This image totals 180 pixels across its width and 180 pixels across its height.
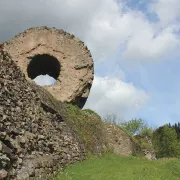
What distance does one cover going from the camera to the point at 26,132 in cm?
943

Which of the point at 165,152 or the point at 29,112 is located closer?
the point at 29,112

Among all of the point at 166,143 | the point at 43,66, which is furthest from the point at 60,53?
the point at 166,143

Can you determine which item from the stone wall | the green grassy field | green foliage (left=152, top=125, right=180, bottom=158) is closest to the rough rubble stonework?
the stone wall

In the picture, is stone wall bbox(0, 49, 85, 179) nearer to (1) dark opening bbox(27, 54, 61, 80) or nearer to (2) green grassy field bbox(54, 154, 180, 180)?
(2) green grassy field bbox(54, 154, 180, 180)

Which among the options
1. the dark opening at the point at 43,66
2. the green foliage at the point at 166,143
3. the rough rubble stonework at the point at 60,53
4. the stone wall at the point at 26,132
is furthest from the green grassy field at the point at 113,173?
the green foliage at the point at 166,143

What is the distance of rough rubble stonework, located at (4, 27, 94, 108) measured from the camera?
17.3 meters

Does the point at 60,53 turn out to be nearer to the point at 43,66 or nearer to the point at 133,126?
the point at 43,66

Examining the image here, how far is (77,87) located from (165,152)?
2325 centimetres

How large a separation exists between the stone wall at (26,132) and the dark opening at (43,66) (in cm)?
548

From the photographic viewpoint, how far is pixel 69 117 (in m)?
14.2

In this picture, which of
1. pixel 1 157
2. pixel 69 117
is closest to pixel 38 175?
pixel 1 157

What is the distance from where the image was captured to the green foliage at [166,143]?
37156mm

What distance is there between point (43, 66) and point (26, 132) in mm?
9911

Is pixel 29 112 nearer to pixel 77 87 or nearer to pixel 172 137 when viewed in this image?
pixel 77 87
